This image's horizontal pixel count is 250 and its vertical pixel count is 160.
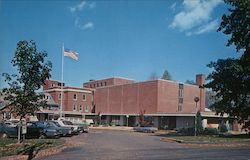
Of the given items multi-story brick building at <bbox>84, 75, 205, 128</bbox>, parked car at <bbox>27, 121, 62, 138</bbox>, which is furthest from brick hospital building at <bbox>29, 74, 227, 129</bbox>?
parked car at <bbox>27, 121, 62, 138</bbox>

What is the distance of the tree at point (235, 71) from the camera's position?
3666 centimetres

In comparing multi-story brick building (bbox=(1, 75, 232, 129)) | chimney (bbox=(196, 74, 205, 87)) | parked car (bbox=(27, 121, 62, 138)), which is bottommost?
parked car (bbox=(27, 121, 62, 138))

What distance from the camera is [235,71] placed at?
36.9 metres

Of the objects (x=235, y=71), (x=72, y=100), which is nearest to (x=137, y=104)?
(x=72, y=100)

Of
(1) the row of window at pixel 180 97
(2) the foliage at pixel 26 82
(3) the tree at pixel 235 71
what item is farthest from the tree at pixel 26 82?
(1) the row of window at pixel 180 97

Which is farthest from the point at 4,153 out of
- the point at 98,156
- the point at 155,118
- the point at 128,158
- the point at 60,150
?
the point at 155,118

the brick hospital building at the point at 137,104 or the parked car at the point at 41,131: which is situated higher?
the brick hospital building at the point at 137,104

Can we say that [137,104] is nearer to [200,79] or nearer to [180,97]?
[180,97]

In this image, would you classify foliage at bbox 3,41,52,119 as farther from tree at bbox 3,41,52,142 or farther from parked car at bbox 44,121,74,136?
parked car at bbox 44,121,74,136

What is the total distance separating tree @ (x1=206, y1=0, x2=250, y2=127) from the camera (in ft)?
120

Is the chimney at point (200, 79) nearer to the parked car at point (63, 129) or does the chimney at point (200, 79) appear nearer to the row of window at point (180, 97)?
the row of window at point (180, 97)

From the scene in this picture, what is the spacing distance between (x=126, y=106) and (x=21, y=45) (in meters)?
61.0

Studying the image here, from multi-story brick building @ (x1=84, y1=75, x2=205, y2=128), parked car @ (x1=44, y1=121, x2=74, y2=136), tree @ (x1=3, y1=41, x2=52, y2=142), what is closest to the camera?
tree @ (x1=3, y1=41, x2=52, y2=142)

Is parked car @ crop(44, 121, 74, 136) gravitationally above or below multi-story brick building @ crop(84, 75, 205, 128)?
below
